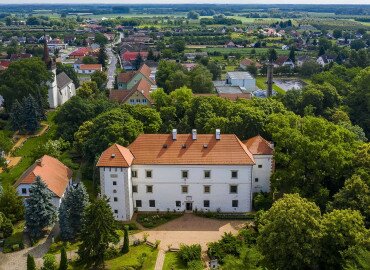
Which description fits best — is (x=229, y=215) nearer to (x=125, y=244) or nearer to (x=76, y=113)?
(x=125, y=244)

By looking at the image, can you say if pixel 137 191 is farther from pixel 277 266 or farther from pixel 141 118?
pixel 277 266

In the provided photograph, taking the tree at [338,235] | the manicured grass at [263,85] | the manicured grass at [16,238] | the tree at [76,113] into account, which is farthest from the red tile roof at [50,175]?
the manicured grass at [263,85]

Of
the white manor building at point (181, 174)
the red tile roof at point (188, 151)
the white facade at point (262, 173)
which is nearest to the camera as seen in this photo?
the white manor building at point (181, 174)

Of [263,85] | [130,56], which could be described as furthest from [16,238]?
[130,56]

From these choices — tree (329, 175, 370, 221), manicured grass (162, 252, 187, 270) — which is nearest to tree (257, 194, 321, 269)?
tree (329, 175, 370, 221)

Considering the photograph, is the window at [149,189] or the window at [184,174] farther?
the window at [149,189]

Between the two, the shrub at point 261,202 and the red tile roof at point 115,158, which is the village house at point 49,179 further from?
the shrub at point 261,202

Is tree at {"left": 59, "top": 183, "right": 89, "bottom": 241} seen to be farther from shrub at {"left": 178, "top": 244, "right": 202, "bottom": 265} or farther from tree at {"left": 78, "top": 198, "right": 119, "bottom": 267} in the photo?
shrub at {"left": 178, "top": 244, "right": 202, "bottom": 265}
